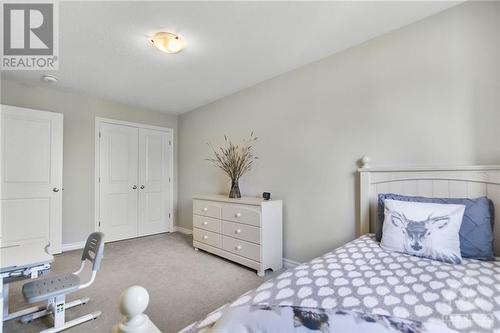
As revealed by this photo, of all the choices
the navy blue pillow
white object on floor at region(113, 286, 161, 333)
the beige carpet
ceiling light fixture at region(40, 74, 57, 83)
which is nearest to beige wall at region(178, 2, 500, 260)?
the navy blue pillow

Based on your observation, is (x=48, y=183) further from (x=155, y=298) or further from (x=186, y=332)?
(x=186, y=332)

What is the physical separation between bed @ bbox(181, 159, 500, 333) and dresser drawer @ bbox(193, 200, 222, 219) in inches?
71.3

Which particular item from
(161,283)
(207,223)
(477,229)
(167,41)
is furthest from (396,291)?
(207,223)

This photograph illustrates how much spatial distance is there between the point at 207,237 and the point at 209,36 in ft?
7.88

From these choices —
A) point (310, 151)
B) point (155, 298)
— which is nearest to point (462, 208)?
point (310, 151)

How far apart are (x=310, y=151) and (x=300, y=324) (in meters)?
2.25

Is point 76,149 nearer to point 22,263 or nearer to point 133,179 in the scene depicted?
point 133,179

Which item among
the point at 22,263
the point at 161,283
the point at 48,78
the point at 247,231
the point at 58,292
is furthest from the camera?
the point at 48,78

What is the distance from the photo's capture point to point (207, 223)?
130 inches

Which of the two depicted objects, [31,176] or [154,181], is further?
[154,181]

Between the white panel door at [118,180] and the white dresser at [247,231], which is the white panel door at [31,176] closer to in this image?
the white panel door at [118,180]

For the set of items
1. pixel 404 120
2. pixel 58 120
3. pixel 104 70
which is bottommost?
pixel 404 120

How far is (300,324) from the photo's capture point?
23.2 inches

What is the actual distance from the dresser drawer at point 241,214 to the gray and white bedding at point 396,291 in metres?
1.30
